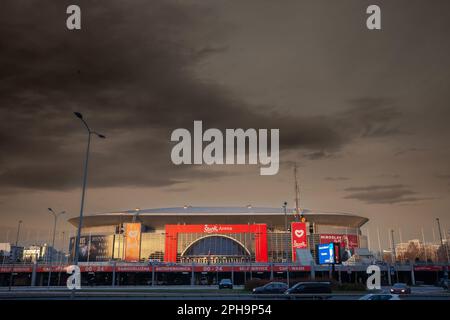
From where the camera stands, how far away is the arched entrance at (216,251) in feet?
404

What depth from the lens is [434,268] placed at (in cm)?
9031

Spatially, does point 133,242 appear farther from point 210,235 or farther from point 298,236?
point 298,236

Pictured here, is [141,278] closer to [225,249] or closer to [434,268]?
[225,249]

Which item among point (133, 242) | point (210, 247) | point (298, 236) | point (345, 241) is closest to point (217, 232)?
point (210, 247)

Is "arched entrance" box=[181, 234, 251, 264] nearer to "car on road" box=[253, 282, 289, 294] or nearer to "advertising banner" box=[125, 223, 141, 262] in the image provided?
"advertising banner" box=[125, 223, 141, 262]

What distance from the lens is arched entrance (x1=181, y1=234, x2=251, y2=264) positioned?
12312 cm

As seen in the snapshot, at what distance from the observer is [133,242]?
4857 inches

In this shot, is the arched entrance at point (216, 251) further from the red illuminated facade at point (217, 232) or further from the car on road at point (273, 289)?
the car on road at point (273, 289)

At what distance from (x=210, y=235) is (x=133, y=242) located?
2602cm

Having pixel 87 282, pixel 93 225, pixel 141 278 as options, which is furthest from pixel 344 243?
pixel 93 225

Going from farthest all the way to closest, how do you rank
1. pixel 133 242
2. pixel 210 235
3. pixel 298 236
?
1. pixel 210 235
2. pixel 133 242
3. pixel 298 236

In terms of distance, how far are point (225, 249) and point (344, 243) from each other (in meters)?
42.1
